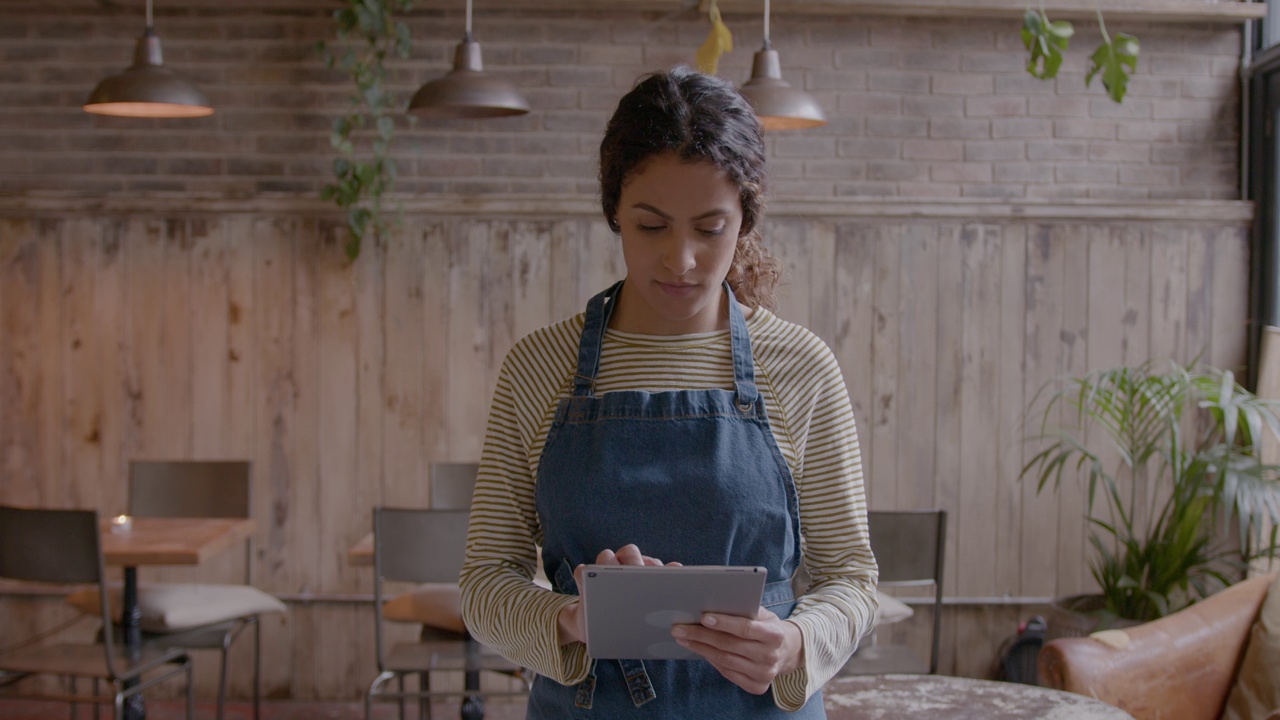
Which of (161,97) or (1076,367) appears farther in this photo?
(1076,367)

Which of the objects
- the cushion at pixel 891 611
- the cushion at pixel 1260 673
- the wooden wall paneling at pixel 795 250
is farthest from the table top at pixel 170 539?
the cushion at pixel 1260 673

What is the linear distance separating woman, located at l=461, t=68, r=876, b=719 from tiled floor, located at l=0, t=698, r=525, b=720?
11.0ft

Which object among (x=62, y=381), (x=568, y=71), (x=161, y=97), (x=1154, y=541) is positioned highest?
(x=568, y=71)

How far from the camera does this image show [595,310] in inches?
56.8

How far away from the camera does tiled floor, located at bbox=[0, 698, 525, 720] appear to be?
4512 mm

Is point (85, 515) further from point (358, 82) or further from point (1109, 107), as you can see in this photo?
point (1109, 107)

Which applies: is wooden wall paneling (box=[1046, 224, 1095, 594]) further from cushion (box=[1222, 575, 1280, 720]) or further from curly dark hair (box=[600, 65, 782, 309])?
curly dark hair (box=[600, 65, 782, 309])

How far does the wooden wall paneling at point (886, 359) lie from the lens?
471 centimetres

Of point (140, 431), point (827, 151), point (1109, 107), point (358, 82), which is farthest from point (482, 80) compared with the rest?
point (1109, 107)

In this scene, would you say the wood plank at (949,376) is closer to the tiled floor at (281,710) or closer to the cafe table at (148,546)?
the tiled floor at (281,710)

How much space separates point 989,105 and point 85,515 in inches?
142

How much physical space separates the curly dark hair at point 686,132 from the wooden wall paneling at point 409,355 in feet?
11.0

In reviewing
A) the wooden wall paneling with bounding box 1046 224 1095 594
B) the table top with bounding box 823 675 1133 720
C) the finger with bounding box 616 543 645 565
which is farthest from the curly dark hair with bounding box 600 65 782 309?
the wooden wall paneling with bounding box 1046 224 1095 594

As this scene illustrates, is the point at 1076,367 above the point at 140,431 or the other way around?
above
